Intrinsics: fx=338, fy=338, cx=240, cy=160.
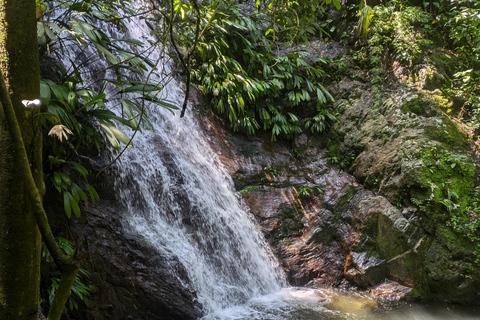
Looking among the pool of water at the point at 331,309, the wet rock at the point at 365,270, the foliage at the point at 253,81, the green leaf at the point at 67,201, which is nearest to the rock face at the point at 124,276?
the pool of water at the point at 331,309

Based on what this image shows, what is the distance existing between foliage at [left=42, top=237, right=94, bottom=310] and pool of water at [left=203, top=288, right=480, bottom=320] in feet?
4.38

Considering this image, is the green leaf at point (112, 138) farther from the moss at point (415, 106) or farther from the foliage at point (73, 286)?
the moss at point (415, 106)

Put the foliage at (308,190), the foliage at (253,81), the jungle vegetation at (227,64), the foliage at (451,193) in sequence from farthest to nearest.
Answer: the foliage at (253,81) → the foliage at (308,190) → the foliage at (451,193) → the jungle vegetation at (227,64)

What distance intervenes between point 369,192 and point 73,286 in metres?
4.65

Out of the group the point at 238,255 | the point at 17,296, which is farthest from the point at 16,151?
the point at 238,255

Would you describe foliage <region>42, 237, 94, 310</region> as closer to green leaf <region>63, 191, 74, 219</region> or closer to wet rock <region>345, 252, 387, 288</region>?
green leaf <region>63, 191, 74, 219</region>

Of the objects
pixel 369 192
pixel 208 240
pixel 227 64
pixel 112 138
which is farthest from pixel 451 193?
pixel 112 138

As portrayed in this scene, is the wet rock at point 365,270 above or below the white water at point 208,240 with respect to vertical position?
below

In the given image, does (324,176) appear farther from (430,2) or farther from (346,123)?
(430,2)

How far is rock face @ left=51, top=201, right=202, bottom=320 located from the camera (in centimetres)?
323

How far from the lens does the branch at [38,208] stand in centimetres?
108

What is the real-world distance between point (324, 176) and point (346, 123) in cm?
Result: 120

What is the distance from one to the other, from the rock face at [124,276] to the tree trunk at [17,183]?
218 cm

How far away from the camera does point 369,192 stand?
18.7ft
